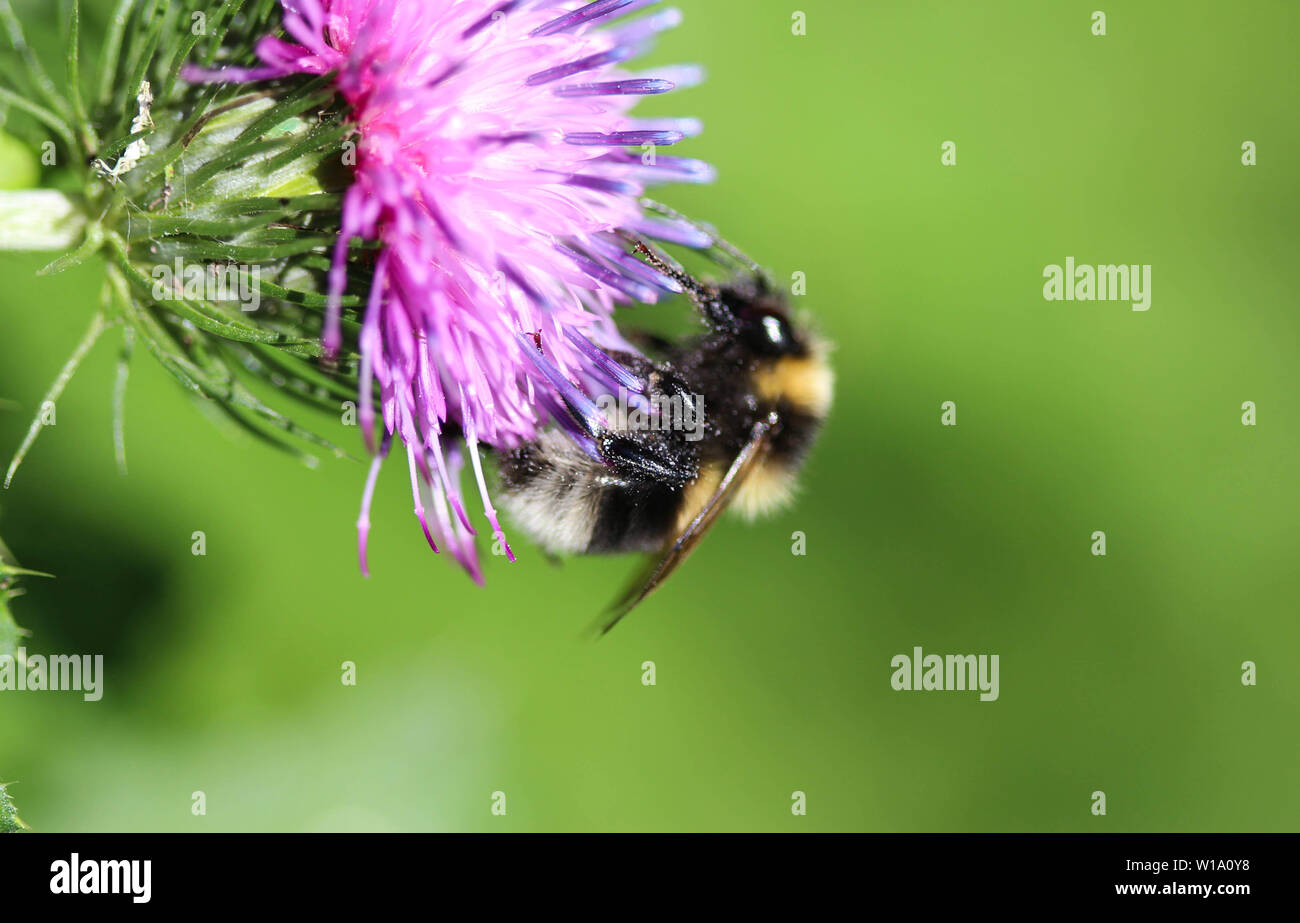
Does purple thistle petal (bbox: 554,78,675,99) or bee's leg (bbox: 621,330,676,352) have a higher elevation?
purple thistle petal (bbox: 554,78,675,99)

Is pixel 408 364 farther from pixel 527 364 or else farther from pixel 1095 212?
pixel 1095 212

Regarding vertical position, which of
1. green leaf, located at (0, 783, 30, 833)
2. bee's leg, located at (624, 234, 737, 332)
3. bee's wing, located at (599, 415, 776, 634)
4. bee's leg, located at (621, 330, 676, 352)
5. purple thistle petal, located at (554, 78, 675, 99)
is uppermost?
purple thistle petal, located at (554, 78, 675, 99)

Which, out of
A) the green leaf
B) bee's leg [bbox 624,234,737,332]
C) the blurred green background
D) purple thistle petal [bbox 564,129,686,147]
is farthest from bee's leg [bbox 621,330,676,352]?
the green leaf

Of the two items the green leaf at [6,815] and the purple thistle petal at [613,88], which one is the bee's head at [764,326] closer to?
the purple thistle petal at [613,88]

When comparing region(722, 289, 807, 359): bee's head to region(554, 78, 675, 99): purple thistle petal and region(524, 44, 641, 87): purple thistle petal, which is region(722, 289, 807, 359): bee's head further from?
region(524, 44, 641, 87): purple thistle petal

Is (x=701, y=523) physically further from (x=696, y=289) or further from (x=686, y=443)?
(x=696, y=289)

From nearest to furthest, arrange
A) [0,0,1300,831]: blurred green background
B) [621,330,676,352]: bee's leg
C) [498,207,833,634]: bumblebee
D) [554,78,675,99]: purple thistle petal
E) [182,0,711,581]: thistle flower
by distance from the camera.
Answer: [182,0,711,581]: thistle flower, [554,78,675,99]: purple thistle petal, [498,207,833,634]: bumblebee, [621,330,676,352]: bee's leg, [0,0,1300,831]: blurred green background

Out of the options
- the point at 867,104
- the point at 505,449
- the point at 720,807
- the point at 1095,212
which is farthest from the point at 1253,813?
the point at 505,449
